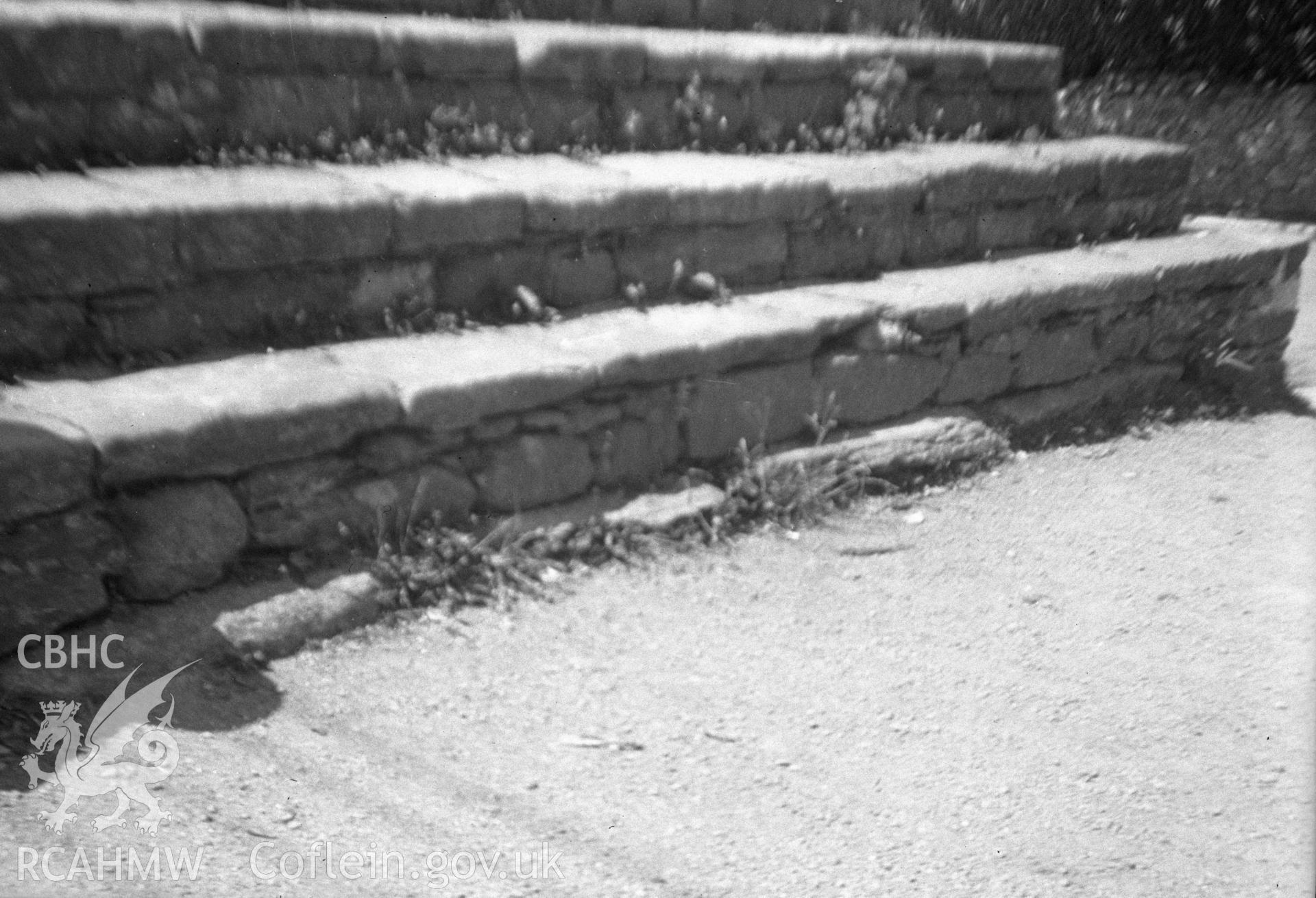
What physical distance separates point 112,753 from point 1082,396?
12.7 feet

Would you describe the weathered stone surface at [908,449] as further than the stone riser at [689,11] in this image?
No

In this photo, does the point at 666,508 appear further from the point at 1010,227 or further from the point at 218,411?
the point at 1010,227

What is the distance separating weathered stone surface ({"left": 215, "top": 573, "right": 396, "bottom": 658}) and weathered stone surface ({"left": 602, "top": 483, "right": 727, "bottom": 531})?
2.54 feet

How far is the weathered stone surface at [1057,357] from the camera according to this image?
4.81 m

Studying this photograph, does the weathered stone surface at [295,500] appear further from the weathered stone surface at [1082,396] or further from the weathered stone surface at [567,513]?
the weathered stone surface at [1082,396]

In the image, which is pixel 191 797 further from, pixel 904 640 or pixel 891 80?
pixel 891 80

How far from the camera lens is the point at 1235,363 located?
5.47 meters

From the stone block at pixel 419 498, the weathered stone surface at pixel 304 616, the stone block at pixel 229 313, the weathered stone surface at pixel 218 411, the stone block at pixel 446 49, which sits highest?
the stone block at pixel 446 49

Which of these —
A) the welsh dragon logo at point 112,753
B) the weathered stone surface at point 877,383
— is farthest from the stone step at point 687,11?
the welsh dragon logo at point 112,753

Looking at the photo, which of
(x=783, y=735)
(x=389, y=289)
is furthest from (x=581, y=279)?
(x=783, y=735)

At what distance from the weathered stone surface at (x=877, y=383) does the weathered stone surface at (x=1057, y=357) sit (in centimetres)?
46

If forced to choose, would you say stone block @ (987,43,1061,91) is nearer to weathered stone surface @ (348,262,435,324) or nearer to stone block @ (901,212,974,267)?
stone block @ (901,212,974,267)

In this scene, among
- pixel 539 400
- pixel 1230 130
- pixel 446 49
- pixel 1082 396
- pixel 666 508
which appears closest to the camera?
pixel 539 400

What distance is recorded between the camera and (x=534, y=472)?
3523 mm
